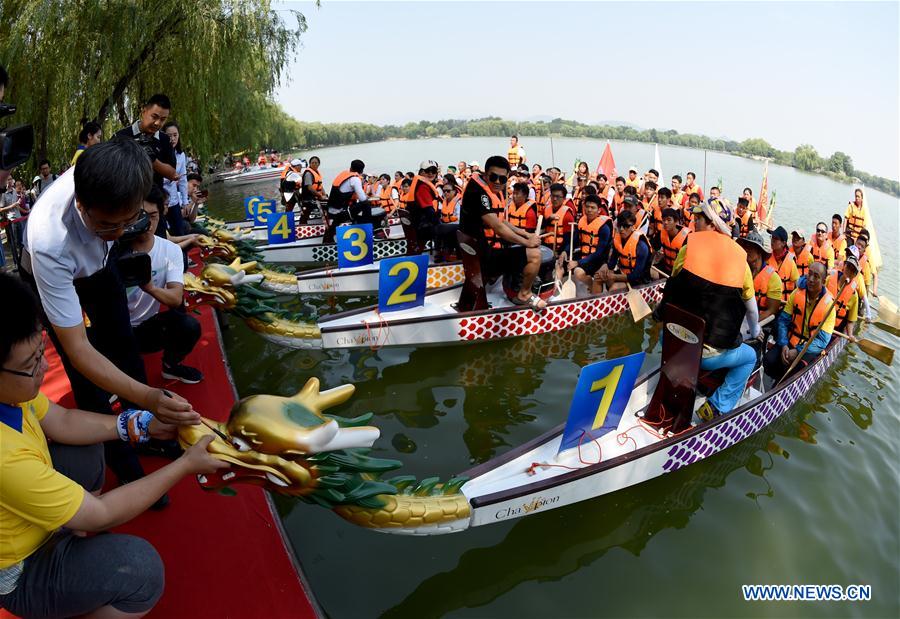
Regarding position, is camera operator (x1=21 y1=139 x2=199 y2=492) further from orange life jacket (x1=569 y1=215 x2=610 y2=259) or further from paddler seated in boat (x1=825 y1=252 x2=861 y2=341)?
orange life jacket (x1=569 y1=215 x2=610 y2=259)

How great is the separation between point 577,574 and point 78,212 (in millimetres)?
3507

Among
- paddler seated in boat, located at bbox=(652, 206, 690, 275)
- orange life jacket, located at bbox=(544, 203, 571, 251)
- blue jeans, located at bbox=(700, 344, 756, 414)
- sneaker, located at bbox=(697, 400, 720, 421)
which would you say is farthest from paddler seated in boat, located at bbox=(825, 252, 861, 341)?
orange life jacket, located at bbox=(544, 203, 571, 251)

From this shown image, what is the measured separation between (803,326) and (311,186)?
961 centimetres

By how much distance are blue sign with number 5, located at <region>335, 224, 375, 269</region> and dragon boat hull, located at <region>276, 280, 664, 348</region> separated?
73.8 inches

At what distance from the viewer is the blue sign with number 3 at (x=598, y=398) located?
3.46 meters

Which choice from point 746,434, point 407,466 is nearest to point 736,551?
point 746,434

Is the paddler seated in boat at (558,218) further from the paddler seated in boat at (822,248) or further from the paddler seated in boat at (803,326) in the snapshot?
the paddler seated in boat at (822,248)

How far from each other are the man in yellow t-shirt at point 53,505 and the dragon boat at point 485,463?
252 mm

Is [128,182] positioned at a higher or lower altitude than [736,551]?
higher

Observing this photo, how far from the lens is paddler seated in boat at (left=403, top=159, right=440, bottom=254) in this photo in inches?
362

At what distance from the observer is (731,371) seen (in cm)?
422

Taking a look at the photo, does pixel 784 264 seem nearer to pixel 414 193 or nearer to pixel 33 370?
pixel 414 193

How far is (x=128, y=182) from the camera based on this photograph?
1.89 metres

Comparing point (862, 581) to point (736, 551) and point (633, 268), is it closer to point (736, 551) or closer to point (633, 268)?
point (736, 551)
